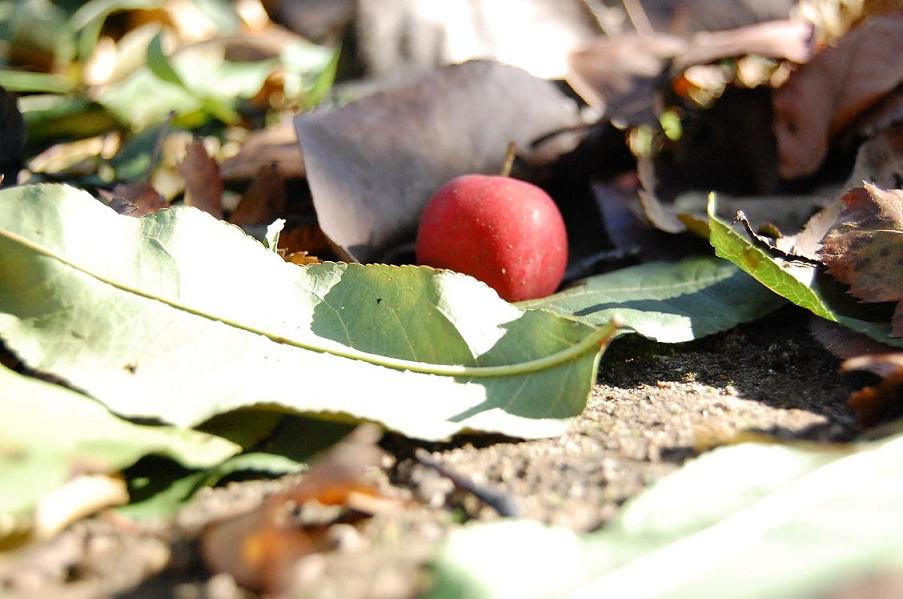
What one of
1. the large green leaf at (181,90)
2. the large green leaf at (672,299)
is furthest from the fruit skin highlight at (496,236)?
the large green leaf at (181,90)

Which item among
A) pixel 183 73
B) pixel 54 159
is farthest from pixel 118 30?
pixel 54 159

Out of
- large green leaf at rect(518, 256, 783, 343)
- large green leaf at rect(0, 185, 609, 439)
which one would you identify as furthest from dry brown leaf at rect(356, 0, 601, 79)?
large green leaf at rect(0, 185, 609, 439)

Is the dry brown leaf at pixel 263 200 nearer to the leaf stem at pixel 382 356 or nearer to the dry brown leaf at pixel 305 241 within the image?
the dry brown leaf at pixel 305 241

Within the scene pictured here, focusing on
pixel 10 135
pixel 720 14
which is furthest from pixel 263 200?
pixel 720 14

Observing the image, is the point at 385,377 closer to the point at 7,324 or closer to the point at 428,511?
the point at 428,511

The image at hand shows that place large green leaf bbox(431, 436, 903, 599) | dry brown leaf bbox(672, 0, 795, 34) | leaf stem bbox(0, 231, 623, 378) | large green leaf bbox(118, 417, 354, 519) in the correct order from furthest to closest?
dry brown leaf bbox(672, 0, 795, 34) < leaf stem bbox(0, 231, 623, 378) < large green leaf bbox(118, 417, 354, 519) < large green leaf bbox(431, 436, 903, 599)

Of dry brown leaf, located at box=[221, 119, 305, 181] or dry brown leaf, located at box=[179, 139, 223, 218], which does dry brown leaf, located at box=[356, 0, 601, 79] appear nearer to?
dry brown leaf, located at box=[221, 119, 305, 181]

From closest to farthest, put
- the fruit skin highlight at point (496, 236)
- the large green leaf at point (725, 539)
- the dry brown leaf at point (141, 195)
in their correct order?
the large green leaf at point (725, 539), the fruit skin highlight at point (496, 236), the dry brown leaf at point (141, 195)
